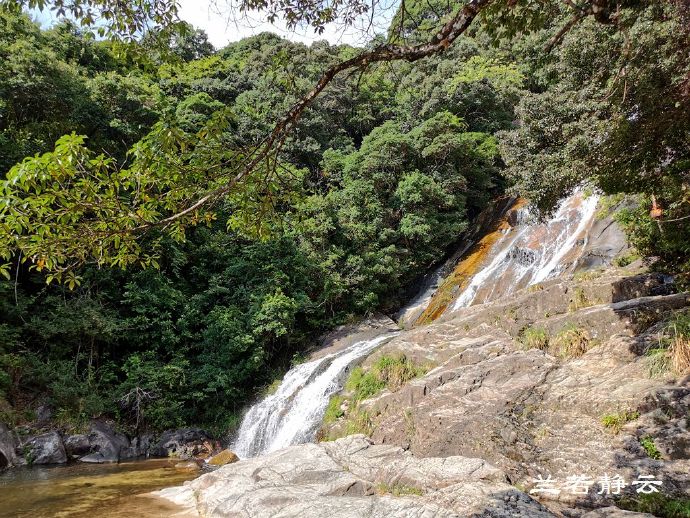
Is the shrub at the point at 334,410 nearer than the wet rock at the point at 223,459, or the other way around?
the shrub at the point at 334,410

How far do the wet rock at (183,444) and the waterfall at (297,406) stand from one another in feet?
3.16

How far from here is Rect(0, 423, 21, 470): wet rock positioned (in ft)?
38.2

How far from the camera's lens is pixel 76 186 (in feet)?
9.41

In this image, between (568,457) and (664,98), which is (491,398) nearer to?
(568,457)

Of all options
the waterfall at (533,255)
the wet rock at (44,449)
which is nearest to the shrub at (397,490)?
the waterfall at (533,255)

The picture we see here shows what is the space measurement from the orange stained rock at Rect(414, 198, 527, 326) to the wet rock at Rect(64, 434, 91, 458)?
430 inches

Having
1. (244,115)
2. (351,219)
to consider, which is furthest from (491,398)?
(244,115)

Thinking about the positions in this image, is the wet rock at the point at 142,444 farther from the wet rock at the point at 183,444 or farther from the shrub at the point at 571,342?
the shrub at the point at 571,342

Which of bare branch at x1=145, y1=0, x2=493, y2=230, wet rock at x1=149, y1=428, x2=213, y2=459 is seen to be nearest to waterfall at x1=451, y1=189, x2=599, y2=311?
wet rock at x1=149, y1=428, x2=213, y2=459

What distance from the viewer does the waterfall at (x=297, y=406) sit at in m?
12.2

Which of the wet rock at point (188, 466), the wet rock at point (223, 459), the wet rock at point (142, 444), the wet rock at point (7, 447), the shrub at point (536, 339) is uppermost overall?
the shrub at point (536, 339)

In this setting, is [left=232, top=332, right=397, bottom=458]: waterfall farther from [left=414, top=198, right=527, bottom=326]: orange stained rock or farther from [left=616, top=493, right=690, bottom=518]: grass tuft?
[left=616, top=493, right=690, bottom=518]: grass tuft

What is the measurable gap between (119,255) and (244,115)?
2383 centimetres

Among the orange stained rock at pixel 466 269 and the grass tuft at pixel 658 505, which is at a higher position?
the orange stained rock at pixel 466 269
